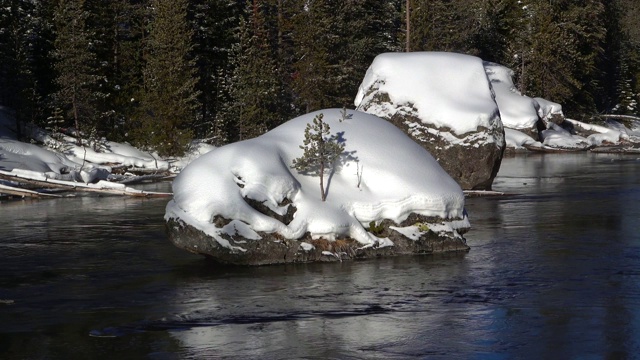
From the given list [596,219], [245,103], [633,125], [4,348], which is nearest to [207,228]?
[4,348]

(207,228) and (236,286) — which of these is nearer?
(236,286)

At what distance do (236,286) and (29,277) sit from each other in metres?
3.37

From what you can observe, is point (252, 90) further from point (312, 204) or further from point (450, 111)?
point (312, 204)

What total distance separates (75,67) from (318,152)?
1086 inches

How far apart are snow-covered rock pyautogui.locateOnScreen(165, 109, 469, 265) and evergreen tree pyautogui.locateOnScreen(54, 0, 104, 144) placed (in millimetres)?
25901

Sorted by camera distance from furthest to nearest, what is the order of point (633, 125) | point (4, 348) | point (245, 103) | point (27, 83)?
point (633, 125) → point (245, 103) → point (27, 83) → point (4, 348)

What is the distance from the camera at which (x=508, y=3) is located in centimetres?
6938

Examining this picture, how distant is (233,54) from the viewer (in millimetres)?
49688

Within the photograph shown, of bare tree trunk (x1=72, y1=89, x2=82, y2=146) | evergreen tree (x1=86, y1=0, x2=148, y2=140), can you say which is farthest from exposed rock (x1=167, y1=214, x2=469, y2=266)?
evergreen tree (x1=86, y1=0, x2=148, y2=140)

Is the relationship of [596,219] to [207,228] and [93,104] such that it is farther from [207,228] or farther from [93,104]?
[93,104]

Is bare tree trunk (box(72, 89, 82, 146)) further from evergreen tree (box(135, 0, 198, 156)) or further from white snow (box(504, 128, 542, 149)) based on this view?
white snow (box(504, 128, 542, 149))

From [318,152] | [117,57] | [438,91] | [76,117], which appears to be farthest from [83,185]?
[117,57]

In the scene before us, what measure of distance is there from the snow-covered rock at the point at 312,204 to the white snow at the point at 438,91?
24.7ft

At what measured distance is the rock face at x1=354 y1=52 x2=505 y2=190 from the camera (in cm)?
2444
